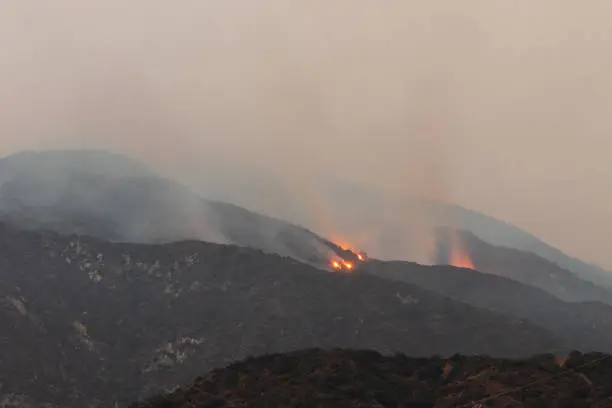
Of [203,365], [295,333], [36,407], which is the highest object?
[295,333]

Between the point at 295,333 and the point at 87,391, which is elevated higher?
the point at 295,333

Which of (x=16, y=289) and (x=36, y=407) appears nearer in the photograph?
(x=36, y=407)

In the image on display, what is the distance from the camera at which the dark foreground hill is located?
53.8 meters

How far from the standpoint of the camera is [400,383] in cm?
6328

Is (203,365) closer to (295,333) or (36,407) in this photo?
(295,333)

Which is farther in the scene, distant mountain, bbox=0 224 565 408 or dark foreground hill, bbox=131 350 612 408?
distant mountain, bbox=0 224 565 408

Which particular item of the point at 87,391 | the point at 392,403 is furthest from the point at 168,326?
the point at 392,403

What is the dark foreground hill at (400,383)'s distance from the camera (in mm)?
53781

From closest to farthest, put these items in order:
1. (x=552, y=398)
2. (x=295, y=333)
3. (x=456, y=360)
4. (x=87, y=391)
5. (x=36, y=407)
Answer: (x=552, y=398) < (x=456, y=360) < (x=36, y=407) < (x=87, y=391) < (x=295, y=333)

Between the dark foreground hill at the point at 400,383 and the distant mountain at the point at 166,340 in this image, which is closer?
the dark foreground hill at the point at 400,383

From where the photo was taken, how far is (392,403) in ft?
196

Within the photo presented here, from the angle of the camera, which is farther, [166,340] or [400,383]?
[166,340]

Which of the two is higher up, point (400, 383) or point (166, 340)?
point (400, 383)

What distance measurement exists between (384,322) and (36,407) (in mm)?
95350
